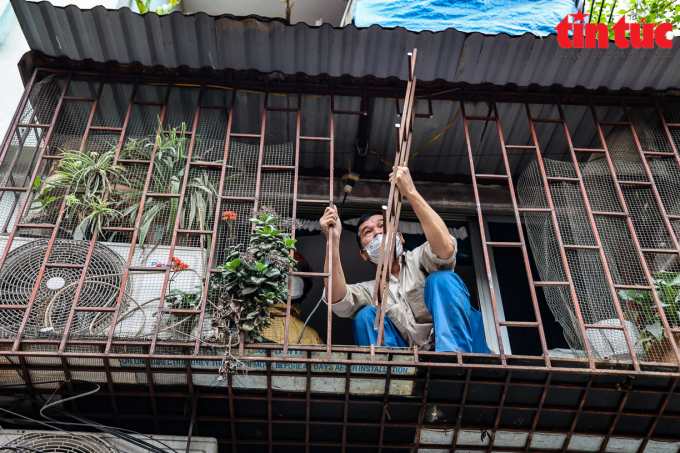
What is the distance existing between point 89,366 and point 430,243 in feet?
9.06

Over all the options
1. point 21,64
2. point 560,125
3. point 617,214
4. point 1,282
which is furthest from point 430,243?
point 21,64

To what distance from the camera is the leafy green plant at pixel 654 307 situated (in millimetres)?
4064

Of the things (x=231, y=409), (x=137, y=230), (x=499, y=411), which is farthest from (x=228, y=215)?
(x=499, y=411)

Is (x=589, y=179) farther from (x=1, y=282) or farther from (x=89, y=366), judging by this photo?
(x=1, y=282)

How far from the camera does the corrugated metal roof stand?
4.84 m

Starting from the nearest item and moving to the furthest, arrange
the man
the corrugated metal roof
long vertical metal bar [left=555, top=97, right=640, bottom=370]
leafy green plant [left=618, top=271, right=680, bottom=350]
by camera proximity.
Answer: long vertical metal bar [left=555, top=97, right=640, bottom=370] < leafy green plant [left=618, top=271, right=680, bottom=350] < the man < the corrugated metal roof

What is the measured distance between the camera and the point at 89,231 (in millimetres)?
4453

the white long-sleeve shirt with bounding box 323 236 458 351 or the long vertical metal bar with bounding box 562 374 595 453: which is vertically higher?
the white long-sleeve shirt with bounding box 323 236 458 351

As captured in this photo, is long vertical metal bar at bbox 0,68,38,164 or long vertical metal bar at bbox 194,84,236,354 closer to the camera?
long vertical metal bar at bbox 194,84,236,354

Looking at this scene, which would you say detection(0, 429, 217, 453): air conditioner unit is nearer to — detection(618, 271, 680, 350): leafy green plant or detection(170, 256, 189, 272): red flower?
detection(170, 256, 189, 272): red flower

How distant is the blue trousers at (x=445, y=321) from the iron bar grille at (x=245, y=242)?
0.26 meters

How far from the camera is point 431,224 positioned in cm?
441

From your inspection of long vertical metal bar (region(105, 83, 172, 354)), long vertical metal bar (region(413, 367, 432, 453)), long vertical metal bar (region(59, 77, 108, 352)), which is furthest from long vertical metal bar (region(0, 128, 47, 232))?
long vertical metal bar (region(413, 367, 432, 453))

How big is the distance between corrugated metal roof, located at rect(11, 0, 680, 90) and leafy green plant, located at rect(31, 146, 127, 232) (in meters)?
1.11
